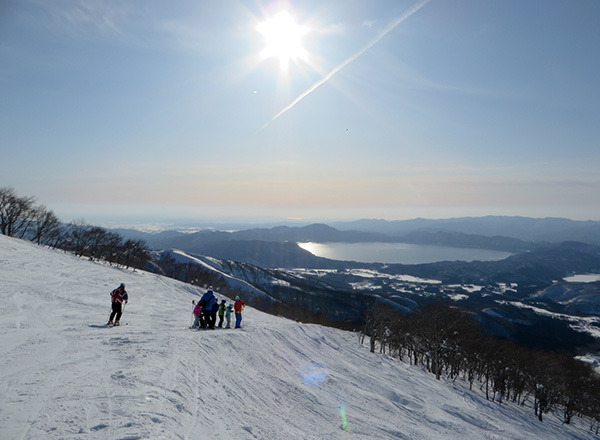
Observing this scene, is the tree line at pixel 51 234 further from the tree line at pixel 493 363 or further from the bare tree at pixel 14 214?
the tree line at pixel 493 363

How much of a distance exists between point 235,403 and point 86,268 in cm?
3402

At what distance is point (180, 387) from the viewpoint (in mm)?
7387

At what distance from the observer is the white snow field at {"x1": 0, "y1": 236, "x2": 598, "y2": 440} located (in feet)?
18.1

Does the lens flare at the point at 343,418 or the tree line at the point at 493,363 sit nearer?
the lens flare at the point at 343,418

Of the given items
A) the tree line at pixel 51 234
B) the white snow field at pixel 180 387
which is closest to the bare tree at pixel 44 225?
the tree line at pixel 51 234

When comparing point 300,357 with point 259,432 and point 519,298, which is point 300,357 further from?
point 519,298

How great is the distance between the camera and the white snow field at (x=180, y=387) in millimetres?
5508

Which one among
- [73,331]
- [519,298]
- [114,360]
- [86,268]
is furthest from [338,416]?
[519,298]

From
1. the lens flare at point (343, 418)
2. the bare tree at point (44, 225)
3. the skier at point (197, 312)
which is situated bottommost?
the lens flare at point (343, 418)

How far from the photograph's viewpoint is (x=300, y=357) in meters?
16.6

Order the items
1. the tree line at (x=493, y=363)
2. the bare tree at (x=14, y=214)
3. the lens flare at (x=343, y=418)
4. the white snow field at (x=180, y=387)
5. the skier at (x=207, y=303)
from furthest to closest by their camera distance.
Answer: the bare tree at (x=14, y=214) < the tree line at (x=493, y=363) < the skier at (x=207, y=303) < the lens flare at (x=343, y=418) < the white snow field at (x=180, y=387)

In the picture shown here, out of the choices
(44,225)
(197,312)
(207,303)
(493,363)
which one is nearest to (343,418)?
(207,303)

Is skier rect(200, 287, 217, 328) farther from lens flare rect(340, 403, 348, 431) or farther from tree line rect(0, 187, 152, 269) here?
tree line rect(0, 187, 152, 269)

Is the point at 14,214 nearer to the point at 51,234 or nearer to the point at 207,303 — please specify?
the point at 51,234
